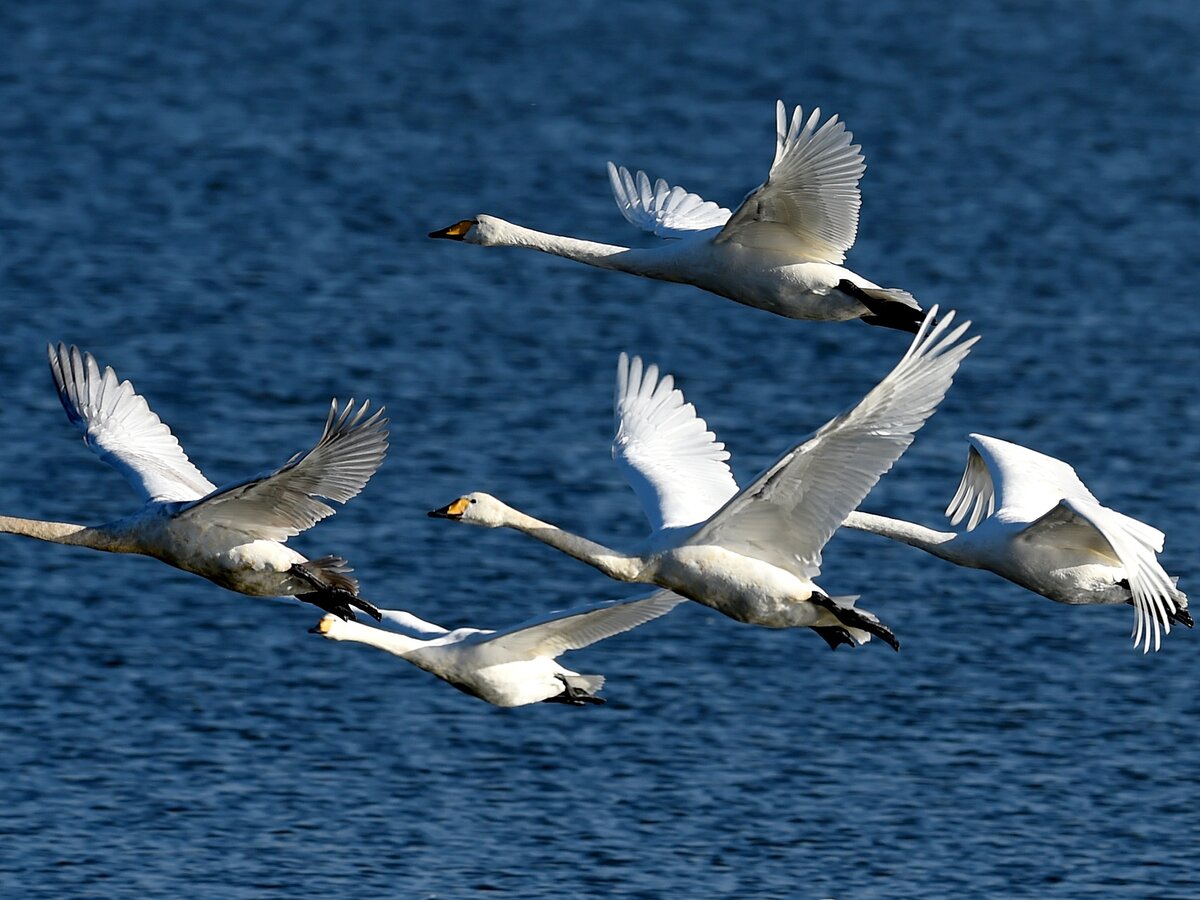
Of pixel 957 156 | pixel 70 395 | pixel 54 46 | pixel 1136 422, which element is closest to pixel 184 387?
pixel 1136 422

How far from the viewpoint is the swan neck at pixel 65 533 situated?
15.1 m

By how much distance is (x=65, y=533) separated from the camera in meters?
15.5

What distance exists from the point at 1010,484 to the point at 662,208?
3545 millimetres

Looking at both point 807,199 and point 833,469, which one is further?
point 807,199

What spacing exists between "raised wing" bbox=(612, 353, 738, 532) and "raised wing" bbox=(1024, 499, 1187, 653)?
77.3 inches

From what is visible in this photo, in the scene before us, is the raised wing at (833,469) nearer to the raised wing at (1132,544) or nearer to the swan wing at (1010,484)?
the raised wing at (1132,544)

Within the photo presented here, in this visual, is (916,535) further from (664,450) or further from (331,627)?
(331,627)

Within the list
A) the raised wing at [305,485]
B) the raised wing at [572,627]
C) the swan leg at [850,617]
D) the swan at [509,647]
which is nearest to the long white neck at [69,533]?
the raised wing at [305,485]

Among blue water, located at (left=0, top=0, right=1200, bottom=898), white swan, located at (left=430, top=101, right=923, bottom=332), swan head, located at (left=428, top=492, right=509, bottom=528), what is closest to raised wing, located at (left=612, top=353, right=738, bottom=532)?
white swan, located at (left=430, top=101, right=923, bottom=332)

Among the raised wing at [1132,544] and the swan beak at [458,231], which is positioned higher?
the swan beak at [458,231]

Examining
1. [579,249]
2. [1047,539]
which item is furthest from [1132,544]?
[579,249]

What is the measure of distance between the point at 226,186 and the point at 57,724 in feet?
64.0

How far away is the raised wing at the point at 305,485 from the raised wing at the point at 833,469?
1.78 m

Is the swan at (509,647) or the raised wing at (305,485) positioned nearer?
the raised wing at (305,485)
